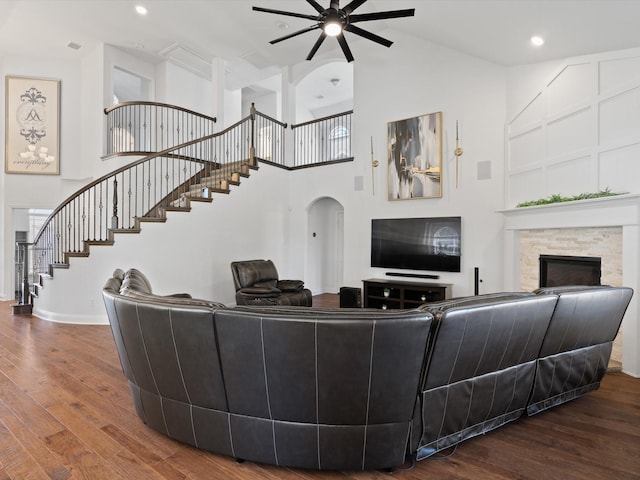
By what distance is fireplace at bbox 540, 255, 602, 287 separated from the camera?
3.99 meters

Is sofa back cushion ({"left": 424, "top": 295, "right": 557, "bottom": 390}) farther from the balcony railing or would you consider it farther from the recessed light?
the balcony railing

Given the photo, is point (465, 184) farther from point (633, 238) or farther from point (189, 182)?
point (189, 182)

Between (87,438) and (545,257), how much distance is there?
16.1 ft

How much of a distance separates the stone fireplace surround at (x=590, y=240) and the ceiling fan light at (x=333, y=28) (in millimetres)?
3004

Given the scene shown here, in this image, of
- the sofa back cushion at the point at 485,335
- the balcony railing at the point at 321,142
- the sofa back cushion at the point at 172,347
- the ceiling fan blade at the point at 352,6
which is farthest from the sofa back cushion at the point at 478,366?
the balcony railing at the point at 321,142

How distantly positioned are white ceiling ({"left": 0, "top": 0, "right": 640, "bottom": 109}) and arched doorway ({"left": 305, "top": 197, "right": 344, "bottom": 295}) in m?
3.23

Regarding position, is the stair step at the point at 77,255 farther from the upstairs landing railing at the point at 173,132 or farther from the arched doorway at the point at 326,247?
the arched doorway at the point at 326,247

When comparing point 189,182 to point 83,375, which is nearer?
point 83,375

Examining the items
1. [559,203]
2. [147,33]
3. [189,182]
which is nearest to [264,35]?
[147,33]

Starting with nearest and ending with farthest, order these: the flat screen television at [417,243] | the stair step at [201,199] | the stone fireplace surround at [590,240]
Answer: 1. the stone fireplace surround at [590,240]
2. the flat screen television at [417,243]
3. the stair step at [201,199]

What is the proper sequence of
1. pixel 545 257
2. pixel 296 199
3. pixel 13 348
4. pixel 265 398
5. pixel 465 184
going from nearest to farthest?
1. pixel 265 398
2. pixel 13 348
3. pixel 545 257
4. pixel 465 184
5. pixel 296 199

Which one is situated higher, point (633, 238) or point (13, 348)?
point (633, 238)

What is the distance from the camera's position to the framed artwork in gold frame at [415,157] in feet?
20.0

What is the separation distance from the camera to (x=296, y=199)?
7953mm
